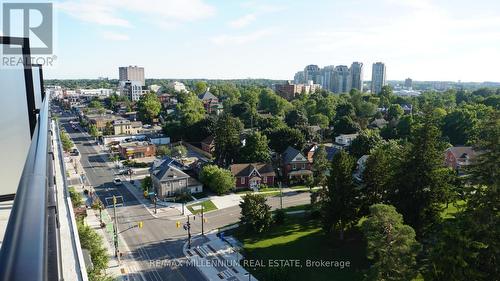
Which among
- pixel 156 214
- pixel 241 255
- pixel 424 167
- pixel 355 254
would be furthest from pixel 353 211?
pixel 156 214

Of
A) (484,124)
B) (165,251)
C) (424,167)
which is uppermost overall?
(484,124)

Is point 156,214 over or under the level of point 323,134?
under

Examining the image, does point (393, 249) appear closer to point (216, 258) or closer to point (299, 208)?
point (216, 258)

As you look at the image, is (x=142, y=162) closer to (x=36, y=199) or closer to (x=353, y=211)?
(x=353, y=211)

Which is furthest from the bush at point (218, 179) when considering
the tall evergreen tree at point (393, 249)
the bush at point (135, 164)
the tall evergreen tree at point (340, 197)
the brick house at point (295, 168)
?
the tall evergreen tree at point (393, 249)

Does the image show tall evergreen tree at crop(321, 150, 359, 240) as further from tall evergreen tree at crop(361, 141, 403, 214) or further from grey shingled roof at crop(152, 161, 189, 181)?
grey shingled roof at crop(152, 161, 189, 181)

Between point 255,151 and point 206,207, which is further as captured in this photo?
point 255,151

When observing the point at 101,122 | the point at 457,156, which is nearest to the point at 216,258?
the point at 457,156
